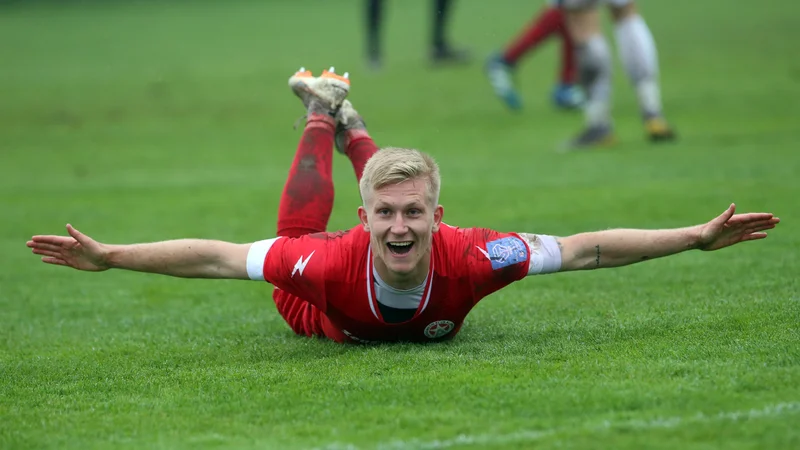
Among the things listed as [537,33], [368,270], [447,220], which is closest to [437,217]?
[368,270]

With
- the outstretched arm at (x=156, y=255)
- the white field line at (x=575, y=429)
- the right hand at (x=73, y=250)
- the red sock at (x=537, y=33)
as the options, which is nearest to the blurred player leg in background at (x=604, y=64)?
the red sock at (x=537, y=33)

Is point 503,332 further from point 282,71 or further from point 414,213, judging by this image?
point 282,71

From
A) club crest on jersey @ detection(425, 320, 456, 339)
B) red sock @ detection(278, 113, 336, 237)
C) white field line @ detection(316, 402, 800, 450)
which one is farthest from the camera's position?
red sock @ detection(278, 113, 336, 237)

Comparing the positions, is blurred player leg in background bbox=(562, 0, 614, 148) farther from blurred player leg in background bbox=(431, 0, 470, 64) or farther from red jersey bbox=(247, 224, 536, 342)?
red jersey bbox=(247, 224, 536, 342)

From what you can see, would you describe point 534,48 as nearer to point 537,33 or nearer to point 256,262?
point 537,33

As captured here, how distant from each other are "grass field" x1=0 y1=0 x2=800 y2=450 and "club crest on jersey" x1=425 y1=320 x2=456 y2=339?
87 mm

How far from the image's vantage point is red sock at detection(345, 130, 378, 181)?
629 centimetres

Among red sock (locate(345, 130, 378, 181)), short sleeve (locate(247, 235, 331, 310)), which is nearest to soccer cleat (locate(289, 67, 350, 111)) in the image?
red sock (locate(345, 130, 378, 181))

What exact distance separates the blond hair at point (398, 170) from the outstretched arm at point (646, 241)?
0.64 metres

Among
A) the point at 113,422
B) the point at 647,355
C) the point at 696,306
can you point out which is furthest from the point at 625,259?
the point at 113,422

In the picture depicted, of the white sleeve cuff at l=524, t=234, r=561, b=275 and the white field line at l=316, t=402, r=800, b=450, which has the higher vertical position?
the white sleeve cuff at l=524, t=234, r=561, b=275

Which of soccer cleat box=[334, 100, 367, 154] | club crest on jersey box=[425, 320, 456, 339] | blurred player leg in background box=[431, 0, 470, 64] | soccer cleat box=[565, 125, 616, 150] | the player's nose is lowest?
club crest on jersey box=[425, 320, 456, 339]

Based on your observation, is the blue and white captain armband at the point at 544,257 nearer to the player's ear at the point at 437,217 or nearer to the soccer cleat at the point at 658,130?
the player's ear at the point at 437,217

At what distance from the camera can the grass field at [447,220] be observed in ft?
13.3
